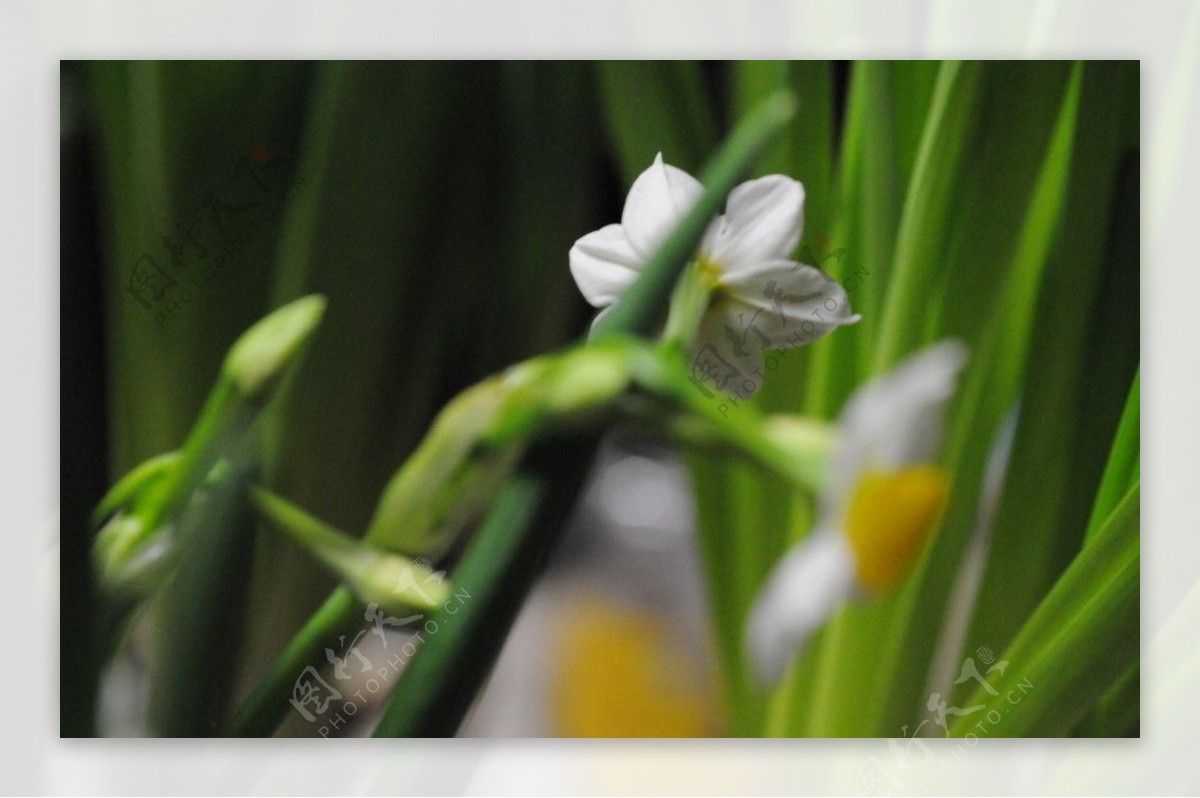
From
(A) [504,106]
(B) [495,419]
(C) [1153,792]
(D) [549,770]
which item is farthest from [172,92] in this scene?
(C) [1153,792]

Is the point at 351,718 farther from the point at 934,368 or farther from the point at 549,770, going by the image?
the point at 934,368

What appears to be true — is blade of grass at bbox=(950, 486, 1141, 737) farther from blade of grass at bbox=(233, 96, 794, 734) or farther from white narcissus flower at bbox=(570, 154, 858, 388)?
blade of grass at bbox=(233, 96, 794, 734)

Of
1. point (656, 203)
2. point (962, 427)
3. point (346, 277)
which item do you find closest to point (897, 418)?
point (962, 427)

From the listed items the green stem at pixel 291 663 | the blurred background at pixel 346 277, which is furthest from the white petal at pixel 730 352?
the green stem at pixel 291 663

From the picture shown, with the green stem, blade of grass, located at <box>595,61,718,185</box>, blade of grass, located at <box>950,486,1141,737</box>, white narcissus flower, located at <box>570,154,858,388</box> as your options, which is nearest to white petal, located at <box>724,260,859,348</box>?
white narcissus flower, located at <box>570,154,858,388</box>

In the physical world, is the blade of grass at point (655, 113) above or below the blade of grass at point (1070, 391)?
above

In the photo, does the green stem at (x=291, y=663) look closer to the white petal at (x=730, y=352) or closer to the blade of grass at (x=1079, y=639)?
the white petal at (x=730, y=352)

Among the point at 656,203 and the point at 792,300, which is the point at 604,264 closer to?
the point at 656,203
